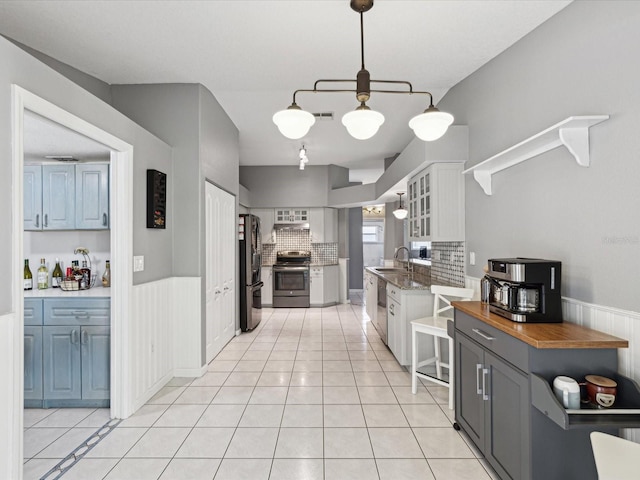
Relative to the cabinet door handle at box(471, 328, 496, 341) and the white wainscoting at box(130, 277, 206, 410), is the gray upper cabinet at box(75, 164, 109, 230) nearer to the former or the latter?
the white wainscoting at box(130, 277, 206, 410)

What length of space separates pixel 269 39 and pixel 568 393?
2.91 meters

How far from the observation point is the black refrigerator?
5.08 m

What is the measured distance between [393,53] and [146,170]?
234 centimetres

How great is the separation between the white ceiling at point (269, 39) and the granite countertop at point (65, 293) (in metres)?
1.99

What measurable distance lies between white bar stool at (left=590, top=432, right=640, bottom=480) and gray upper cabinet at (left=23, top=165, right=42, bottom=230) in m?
3.98

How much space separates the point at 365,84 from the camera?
1756 millimetres

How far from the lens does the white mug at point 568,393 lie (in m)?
1.45

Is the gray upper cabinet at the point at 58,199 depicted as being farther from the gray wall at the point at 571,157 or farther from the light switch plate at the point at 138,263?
the gray wall at the point at 571,157

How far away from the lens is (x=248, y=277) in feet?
16.9

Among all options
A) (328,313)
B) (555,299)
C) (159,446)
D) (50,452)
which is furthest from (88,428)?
(328,313)

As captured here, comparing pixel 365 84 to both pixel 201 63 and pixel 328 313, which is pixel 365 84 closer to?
pixel 201 63

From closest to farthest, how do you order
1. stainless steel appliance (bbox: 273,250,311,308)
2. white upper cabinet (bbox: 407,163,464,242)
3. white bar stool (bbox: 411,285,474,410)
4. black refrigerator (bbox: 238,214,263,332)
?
white bar stool (bbox: 411,285,474,410) → white upper cabinet (bbox: 407,163,464,242) → black refrigerator (bbox: 238,214,263,332) → stainless steel appliance (bbox: 273,250,311,308)

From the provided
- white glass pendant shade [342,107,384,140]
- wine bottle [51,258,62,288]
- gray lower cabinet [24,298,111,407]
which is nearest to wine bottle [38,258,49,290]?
wine bottle [51,258,62,288]

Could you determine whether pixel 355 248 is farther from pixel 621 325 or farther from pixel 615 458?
pixel 615 458
